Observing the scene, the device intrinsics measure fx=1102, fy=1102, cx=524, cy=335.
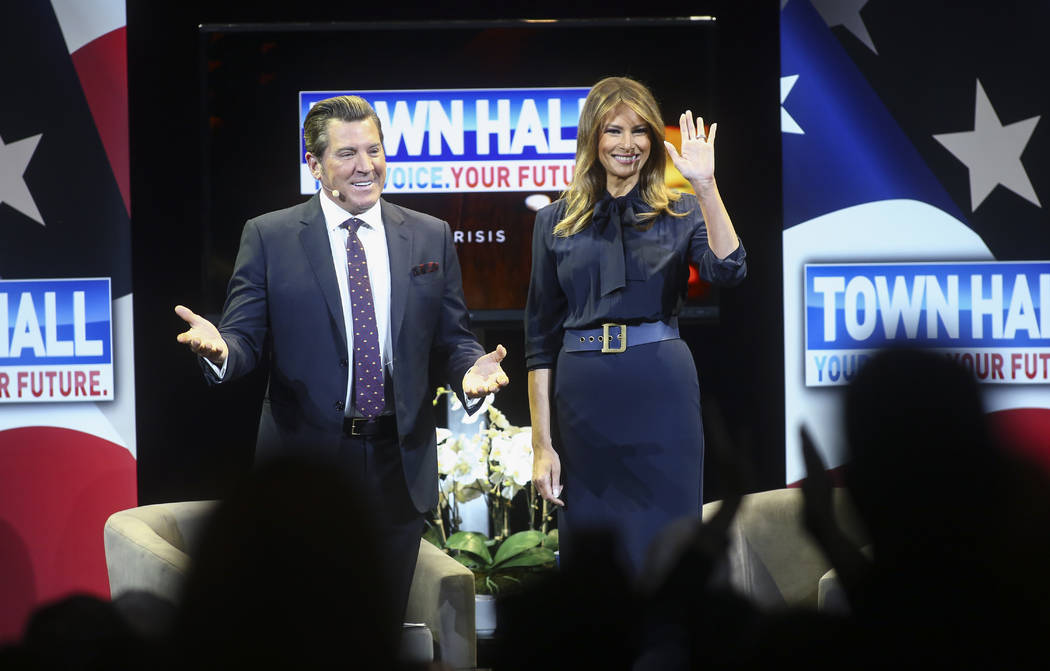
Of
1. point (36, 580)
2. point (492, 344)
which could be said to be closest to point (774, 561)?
point (492, 344)

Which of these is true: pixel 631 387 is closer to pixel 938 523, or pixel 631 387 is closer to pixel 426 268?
pixel 426 268

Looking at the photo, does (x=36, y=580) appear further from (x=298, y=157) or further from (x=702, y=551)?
(x=702, y=551)

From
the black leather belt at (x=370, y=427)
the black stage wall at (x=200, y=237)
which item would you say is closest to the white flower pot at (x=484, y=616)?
the black leather belt at (x=370, y=427)

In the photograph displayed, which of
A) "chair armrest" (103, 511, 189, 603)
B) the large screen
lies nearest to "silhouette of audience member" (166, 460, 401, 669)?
"chair armrest" (103, 511, 189, 603)

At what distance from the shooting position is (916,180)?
478 centimetres

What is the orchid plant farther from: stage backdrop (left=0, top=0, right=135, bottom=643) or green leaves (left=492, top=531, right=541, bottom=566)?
stage backdrop (left=0, top=0, right=135, bottom=643)

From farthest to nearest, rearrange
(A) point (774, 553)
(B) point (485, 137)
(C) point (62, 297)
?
(C) point (62, 297), (B) point (485, 137), (A) point (774, 553)

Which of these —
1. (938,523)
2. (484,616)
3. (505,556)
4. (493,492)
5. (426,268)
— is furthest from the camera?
(493,492)

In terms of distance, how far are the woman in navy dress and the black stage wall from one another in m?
1.82

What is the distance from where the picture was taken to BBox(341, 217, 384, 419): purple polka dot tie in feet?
9.11

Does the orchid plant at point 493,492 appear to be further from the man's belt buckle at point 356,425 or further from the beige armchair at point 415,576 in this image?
the man's belt buckle at point 356,425

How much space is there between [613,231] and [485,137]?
1712mm

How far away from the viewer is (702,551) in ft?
2.89

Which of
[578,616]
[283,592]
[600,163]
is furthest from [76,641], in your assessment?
[600,163]
